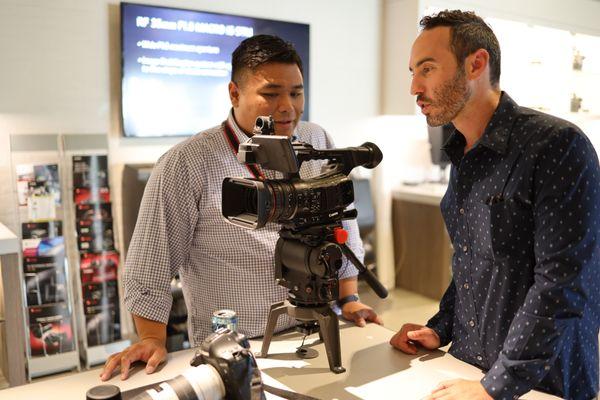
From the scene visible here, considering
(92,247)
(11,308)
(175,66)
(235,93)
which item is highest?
(175,66)

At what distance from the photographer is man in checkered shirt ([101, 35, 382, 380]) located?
59.9 inches

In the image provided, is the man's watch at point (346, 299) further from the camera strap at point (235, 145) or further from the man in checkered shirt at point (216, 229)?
the camera strap at point (235, 145)

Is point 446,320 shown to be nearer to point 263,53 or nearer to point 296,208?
point 296,208

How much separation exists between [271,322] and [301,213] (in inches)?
13.6

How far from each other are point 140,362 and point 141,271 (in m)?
0.24

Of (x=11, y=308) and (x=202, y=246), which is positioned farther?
(x=11, y=308)

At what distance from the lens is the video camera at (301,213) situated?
1174 mm

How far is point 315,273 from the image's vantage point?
1.21 metres

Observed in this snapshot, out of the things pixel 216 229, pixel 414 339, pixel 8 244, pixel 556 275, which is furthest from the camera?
pixel 8 244

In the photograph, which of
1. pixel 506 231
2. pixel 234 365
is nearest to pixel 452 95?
pixel 506 231

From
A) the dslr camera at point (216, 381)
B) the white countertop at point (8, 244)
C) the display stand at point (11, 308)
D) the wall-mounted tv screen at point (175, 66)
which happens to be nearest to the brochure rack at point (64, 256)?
the wall-mounted tv screen at point (175, 66)

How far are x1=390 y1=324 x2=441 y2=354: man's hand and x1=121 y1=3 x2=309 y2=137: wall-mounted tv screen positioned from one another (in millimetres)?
2569

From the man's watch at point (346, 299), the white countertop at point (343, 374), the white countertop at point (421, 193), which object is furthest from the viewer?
the white countertop at point (421, 193)

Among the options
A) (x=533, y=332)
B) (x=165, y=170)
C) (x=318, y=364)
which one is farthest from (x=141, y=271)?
(x=533, y=332)
